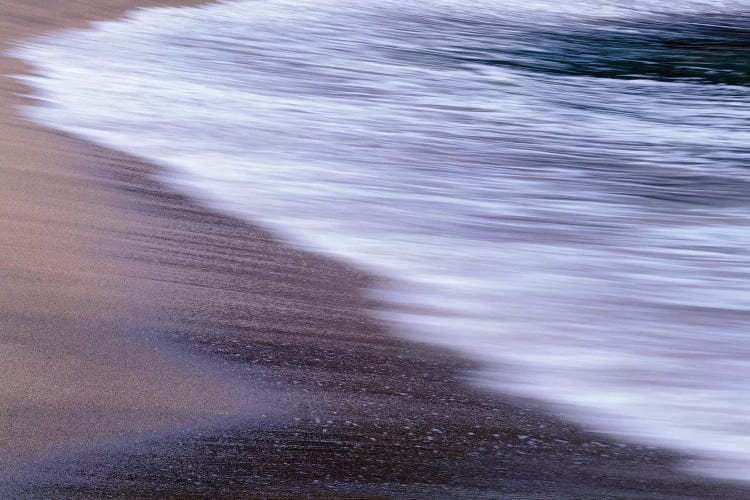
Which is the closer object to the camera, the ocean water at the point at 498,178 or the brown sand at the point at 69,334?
the brown sand at the point at 69,334

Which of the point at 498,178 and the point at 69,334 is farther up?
the point at 498,178

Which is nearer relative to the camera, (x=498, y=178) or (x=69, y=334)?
(x=69, y=334)

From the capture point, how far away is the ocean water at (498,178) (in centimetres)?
170

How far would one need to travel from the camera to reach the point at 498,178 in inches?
124

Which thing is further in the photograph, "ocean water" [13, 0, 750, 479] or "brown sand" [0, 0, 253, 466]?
"ocean water" [13, 0, 750, 479]

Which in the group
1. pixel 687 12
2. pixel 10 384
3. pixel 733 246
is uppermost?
pixel 687 12

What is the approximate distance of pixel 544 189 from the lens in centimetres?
306

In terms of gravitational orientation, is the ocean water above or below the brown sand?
above

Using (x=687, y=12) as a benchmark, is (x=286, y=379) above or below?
below

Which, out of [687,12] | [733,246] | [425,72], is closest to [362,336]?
[733,246]

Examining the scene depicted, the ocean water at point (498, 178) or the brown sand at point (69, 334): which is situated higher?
the ocean water at point (498, 178)

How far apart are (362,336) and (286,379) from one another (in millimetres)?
242

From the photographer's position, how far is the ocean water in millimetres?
1703

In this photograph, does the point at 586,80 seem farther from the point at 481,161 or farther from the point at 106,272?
the point at 106,272
